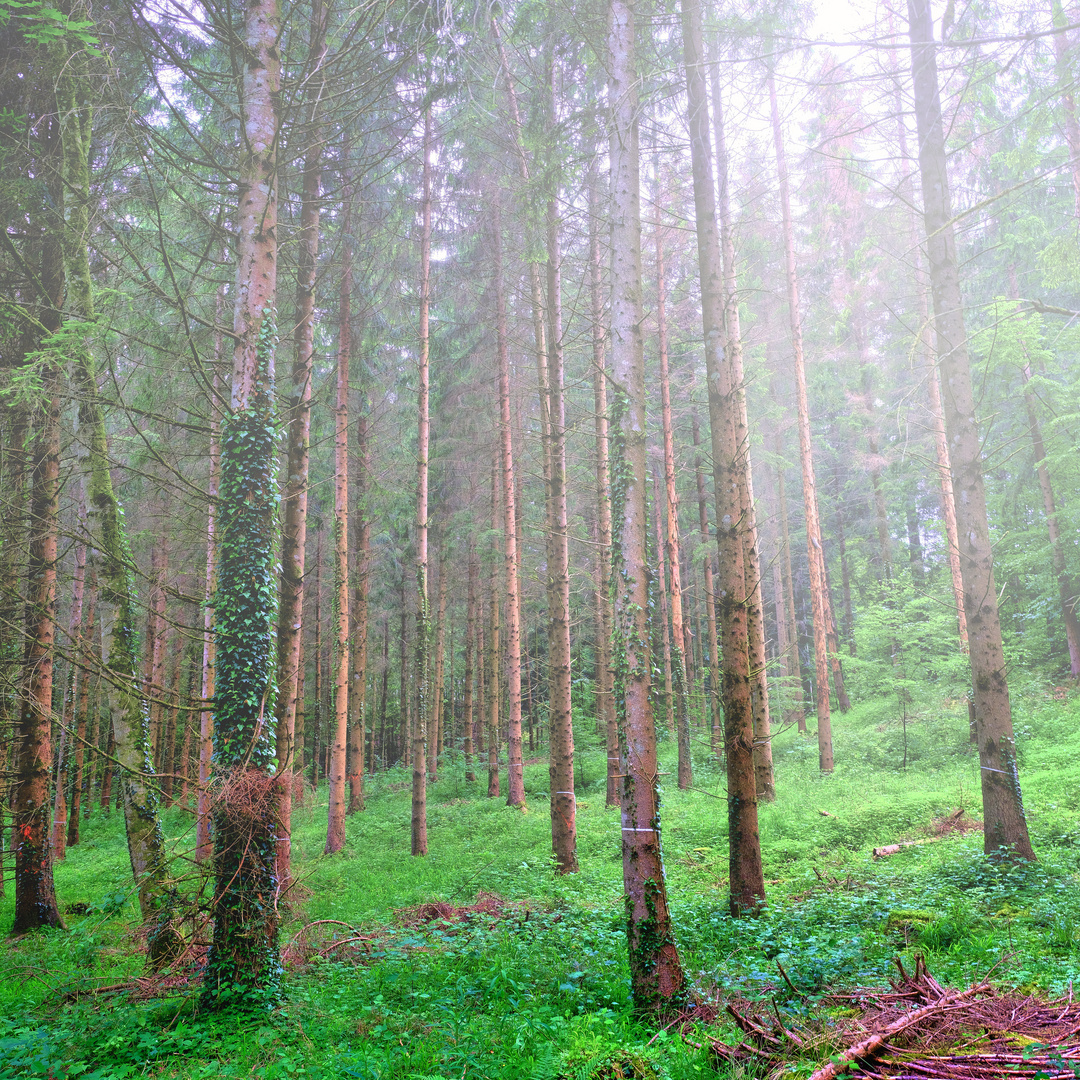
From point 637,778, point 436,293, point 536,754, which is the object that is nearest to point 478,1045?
point 637,778

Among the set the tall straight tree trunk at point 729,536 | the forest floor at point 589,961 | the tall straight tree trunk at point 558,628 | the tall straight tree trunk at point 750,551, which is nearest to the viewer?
the forest floor at point 589,961

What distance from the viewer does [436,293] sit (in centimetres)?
1561

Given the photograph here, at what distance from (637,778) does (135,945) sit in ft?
18.2

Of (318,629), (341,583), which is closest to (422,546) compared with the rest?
(341,583)

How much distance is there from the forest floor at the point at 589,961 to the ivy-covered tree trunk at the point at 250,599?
39cm

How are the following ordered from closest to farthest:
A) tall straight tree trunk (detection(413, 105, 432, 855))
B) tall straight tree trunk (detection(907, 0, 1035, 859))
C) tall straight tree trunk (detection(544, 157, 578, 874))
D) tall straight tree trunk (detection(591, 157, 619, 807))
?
tall straight tree trunk (detection(907, 0, 1035, 859)) → tall straight tree trunk (detection(544, 157, 578, 874)) → tall straight tree trunk (detection(591, 157, 619, 807)) → tall straight tree trunk (detection(413, 105, 432, 855))

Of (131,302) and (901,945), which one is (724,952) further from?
(131,302)

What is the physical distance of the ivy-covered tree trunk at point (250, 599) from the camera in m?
5.39

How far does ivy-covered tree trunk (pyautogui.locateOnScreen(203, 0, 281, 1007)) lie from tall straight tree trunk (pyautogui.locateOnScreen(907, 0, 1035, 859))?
7465mm

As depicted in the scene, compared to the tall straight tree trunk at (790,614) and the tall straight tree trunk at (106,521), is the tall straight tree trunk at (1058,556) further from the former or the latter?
the tall straight tree trunk at (106,521)

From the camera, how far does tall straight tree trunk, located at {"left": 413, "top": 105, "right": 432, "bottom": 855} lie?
1217cm

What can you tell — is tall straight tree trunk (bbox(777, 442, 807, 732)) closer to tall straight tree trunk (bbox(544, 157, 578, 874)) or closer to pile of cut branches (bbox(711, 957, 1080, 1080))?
tall straight tree trunk (bbox(544, 157, 578, 874))

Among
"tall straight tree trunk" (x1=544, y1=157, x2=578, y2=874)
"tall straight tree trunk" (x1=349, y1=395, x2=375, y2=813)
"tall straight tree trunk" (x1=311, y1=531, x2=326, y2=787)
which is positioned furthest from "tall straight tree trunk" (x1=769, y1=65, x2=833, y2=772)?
"tall straight tree trunk" (x1=311, y1=531, x2=326, y2=787)

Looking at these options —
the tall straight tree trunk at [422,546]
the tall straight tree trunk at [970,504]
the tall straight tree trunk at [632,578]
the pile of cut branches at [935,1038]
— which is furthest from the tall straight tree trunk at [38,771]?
the tall straight tree trunk at [970,504]
